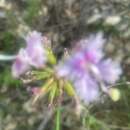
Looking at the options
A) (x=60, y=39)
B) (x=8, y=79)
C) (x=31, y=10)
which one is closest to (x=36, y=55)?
(x=8, y=79)

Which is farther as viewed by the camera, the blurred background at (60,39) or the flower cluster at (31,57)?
the blurred background at (60,39)

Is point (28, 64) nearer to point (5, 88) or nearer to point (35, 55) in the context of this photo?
point (35, 55)

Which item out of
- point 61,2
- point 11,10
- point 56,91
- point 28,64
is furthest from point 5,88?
point 28,64

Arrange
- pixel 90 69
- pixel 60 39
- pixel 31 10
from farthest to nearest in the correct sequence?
pixel 60 39
pixel 31 10
pixel 90 69

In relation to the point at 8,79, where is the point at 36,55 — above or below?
below

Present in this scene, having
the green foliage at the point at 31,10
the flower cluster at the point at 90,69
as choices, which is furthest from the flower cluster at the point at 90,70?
the green foliage at the point at 31,10

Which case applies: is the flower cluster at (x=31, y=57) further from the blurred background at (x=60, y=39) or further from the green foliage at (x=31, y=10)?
the green foliage at (x=31, y=10)

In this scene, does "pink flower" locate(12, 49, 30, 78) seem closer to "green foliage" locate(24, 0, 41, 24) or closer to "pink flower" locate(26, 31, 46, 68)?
"pink flower" locate(26, 31, 46, 68)

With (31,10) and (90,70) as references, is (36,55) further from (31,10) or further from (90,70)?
(31,10)
